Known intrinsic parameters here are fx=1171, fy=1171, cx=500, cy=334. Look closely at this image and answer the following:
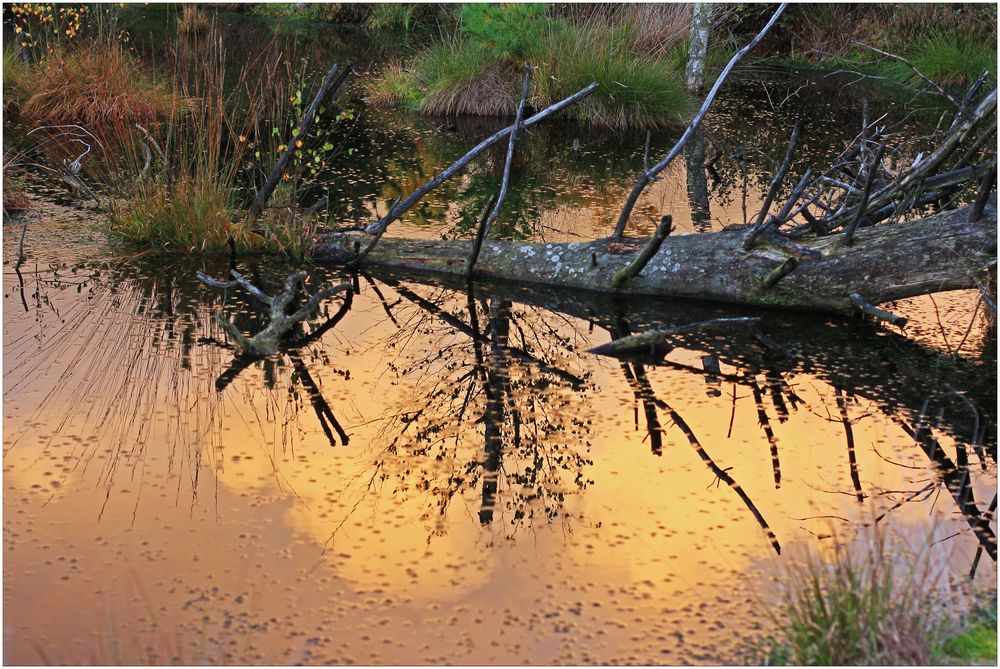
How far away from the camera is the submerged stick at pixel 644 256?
490cm

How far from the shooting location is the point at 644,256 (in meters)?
5.20

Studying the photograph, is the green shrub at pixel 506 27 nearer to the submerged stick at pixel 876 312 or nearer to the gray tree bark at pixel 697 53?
the gray tree bark at pixel 697 53

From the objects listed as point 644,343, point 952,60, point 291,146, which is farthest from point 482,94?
point 644,343

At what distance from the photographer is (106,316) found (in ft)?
A: 16.8

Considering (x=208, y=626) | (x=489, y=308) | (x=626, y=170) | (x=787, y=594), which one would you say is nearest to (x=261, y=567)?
(x=208, y=626)

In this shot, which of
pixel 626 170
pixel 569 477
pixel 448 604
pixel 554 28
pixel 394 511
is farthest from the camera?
pixel 554 28

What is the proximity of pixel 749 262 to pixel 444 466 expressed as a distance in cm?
205

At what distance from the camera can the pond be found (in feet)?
9.43

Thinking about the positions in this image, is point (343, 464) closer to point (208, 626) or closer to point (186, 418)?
point (186, 418)

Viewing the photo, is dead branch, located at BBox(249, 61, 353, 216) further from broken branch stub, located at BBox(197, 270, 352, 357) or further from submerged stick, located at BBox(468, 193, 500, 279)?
submerged stick, located at BBox(468, 193, 500, 279)

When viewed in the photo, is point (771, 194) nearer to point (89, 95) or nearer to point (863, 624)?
point (863, 624)

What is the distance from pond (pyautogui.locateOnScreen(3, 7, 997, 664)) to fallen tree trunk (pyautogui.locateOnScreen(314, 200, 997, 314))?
4.3 inches

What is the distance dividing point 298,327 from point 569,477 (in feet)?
6.11

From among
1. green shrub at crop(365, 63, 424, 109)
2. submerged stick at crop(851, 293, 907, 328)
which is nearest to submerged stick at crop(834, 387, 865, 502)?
submerged stick at crop(851, 293, 907, 328)
